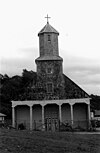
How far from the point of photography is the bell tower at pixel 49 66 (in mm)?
41719

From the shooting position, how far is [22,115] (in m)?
41.9

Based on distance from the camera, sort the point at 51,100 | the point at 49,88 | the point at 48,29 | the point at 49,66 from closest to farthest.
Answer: the point at 51,100 → the point at 49,88 → the point at 49,66 → the point at 48,29

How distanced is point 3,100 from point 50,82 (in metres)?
33.0

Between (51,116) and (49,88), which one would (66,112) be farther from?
(49,88)

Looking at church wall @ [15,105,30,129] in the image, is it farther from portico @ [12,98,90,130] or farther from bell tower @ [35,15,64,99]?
bell tower @ [35,15,64,99]

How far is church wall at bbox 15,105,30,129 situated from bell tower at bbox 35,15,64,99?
299 cm

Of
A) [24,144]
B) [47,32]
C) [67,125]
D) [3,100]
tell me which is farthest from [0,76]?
[24,144]

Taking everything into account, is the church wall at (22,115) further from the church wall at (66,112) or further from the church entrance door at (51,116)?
the church wall at (66,112)

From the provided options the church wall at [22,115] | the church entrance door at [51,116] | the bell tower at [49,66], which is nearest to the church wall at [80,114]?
the church entrance door at [51,116]

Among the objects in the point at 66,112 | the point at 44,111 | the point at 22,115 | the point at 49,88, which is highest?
the point at 49,88

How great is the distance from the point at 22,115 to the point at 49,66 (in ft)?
24.5

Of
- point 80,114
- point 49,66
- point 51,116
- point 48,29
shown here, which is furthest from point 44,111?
point 48,29

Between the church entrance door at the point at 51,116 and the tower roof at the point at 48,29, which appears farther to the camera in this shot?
the tower roof at the point at 48,29

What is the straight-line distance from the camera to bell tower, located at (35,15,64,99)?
41719 mm
